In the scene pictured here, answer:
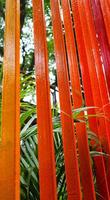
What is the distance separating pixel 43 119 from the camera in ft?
2.64

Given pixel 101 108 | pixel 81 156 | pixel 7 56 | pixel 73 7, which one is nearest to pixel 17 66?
pixel 7 56

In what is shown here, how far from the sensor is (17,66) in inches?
29.1

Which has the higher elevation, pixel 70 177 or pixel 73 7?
pixel 73 7

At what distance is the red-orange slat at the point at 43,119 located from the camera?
2.43ft

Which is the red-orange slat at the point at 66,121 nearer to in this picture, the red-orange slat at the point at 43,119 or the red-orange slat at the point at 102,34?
the red-orange slat at the point at 43,119

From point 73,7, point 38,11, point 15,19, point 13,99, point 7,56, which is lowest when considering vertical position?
point 13,99

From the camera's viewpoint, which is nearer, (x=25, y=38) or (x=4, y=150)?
(x=4, y=150)

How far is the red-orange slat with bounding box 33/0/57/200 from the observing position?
741mm

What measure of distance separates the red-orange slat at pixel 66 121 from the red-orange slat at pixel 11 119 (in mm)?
240

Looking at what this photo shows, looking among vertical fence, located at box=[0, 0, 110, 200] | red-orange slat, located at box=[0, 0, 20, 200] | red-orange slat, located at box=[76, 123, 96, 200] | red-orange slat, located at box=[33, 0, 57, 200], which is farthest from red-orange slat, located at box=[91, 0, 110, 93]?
red-orange slat, located at box=[0, 0, 20, 200]

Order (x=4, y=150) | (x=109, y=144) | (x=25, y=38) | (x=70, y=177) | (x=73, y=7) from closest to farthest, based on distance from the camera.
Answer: (x=4, y=150), (x=70, y=177), (x=109, y=144), (x=73, y=7), (x=25, y=38)

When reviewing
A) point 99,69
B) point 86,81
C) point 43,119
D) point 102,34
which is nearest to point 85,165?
point 43,119

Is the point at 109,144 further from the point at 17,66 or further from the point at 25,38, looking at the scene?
the point at 25,38

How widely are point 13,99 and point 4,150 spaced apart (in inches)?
4.8
